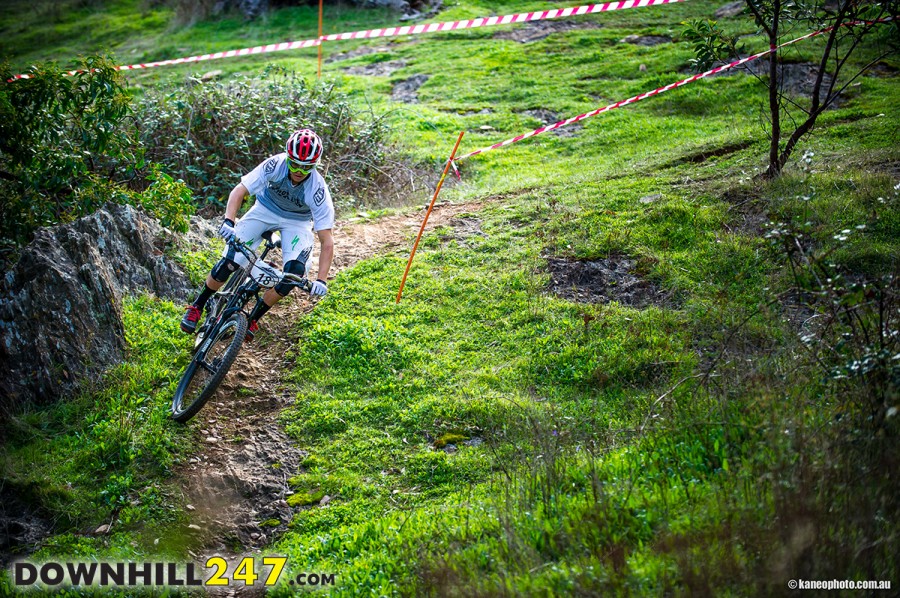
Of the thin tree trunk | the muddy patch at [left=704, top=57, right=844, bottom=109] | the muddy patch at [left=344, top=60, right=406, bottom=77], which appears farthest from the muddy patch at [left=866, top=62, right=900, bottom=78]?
the muddy patch at [left=344, top=60, right=406, bottom=77]

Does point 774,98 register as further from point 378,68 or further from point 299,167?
point 378,68

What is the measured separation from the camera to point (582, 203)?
959 centimetres

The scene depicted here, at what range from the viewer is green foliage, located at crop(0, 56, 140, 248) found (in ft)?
25.3

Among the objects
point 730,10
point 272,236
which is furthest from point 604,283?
point 730,10

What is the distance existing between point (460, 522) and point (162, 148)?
9136 millimetres

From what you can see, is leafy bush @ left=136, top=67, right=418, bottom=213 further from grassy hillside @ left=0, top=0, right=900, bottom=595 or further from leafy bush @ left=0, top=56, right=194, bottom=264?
leafy bush @ left=0, top=56, right=194, bottom=264

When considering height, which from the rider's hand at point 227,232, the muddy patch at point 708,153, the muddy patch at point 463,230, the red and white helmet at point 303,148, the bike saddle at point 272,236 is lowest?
the muddy patch at point 463,230

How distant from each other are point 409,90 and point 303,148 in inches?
418

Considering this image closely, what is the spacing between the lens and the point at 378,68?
18797mm

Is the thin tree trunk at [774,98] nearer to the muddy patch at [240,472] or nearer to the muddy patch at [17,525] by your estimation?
the muddy patch at [240,472]

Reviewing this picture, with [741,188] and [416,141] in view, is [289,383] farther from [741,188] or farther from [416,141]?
[416,141]

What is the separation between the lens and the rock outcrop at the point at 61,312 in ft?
21.9

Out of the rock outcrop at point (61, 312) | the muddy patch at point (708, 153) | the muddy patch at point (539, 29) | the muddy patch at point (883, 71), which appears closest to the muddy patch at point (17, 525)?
the rock outcrop at point (61, 312)

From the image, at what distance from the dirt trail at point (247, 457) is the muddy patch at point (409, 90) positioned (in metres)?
8.92
